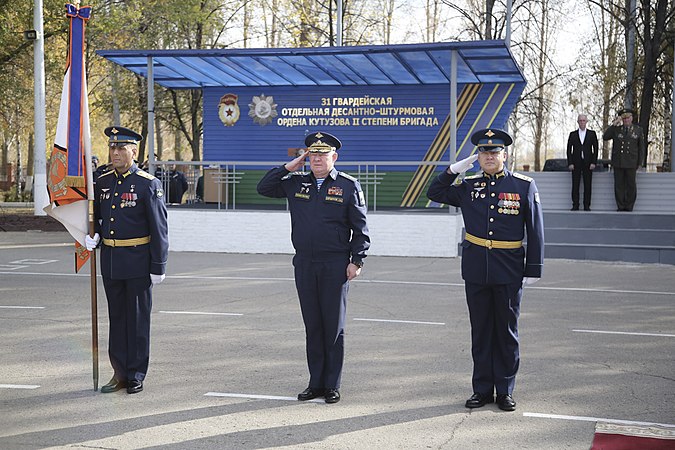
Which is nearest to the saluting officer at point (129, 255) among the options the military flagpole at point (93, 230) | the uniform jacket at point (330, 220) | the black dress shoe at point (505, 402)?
the military flagpole at point (93, 230)

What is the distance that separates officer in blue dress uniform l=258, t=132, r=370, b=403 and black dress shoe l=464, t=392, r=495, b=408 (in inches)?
36.8

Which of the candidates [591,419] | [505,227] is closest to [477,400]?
[591,419]

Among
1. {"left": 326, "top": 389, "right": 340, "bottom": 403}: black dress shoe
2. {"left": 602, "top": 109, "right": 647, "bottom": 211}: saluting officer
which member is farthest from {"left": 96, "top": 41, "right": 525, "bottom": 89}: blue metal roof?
{"left": 326, "top": 389, "right": 340, "bottom": 403}: black dress shoe

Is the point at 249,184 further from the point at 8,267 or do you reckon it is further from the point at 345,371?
the point at 345,371

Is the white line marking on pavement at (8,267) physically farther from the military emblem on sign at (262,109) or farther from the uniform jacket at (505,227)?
the uniform jacket at (505,227)

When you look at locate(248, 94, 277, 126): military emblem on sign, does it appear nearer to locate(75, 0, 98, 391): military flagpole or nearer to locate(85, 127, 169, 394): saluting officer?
locate(75, 0, 98, 391): military flagpole

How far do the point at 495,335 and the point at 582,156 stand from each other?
12313 mm

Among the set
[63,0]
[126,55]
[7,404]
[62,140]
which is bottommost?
[7,404]

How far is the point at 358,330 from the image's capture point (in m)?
8.86

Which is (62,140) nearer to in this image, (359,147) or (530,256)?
(530,256)

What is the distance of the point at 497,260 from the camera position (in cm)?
594

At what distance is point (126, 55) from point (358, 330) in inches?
414

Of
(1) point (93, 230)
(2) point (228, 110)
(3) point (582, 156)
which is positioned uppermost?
(2) point (228, 110)

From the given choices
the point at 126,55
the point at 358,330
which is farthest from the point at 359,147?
the point at 358,330
